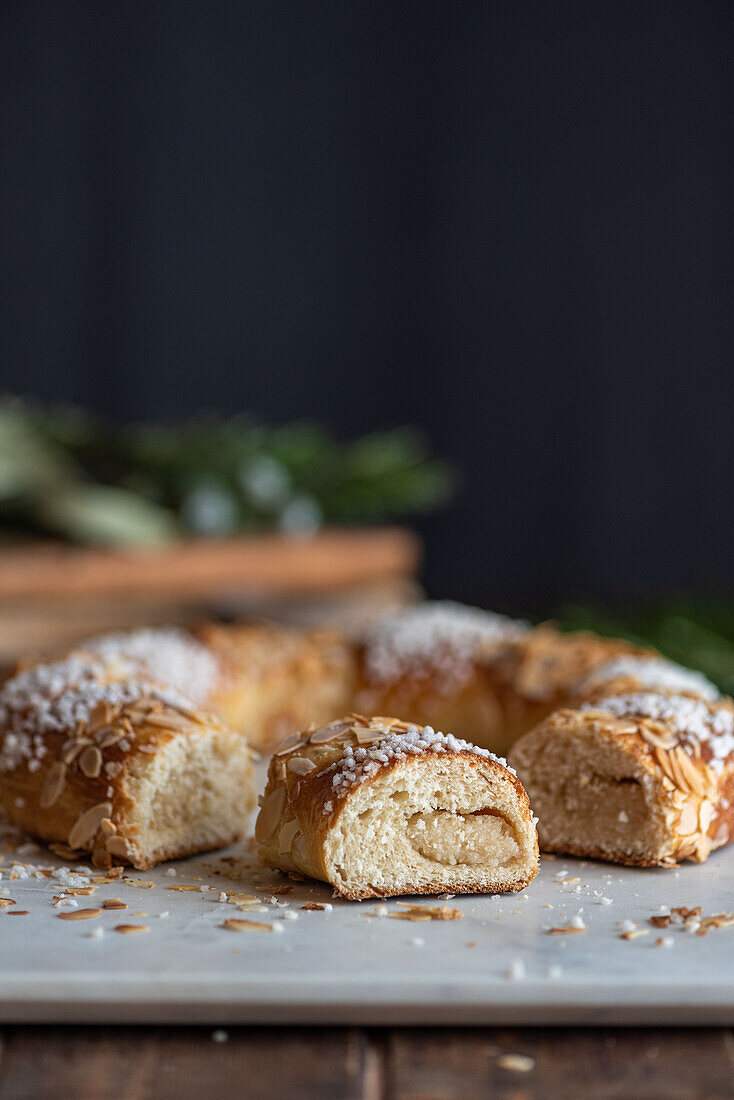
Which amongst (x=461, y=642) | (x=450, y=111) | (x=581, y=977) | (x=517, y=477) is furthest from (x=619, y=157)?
(x=581, y=977)

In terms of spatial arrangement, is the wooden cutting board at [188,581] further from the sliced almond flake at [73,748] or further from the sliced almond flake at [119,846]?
the sliced almond flake at [119,846]

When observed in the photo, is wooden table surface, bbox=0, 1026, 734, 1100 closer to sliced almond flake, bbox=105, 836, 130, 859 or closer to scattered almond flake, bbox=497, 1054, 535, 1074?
scattered almond flake, bbox=497, 1054, 535, 1074

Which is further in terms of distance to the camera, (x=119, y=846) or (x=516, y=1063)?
(x=119, y=846)

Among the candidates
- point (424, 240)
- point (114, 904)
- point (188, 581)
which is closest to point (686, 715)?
point (114, 904)

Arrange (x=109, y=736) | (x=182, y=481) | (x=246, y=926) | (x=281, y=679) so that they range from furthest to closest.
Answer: (x=182, y=481) → (x=281, y=679) → (x=109, y=736) → (x=246, y=926)

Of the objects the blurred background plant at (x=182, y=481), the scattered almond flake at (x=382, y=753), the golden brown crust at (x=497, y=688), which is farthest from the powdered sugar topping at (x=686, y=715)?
the blurred background plant at (x=182, y=481)

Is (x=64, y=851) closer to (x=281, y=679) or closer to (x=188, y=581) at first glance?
(x=281, y=679)

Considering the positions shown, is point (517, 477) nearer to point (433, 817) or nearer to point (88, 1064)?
point (433, 817)
